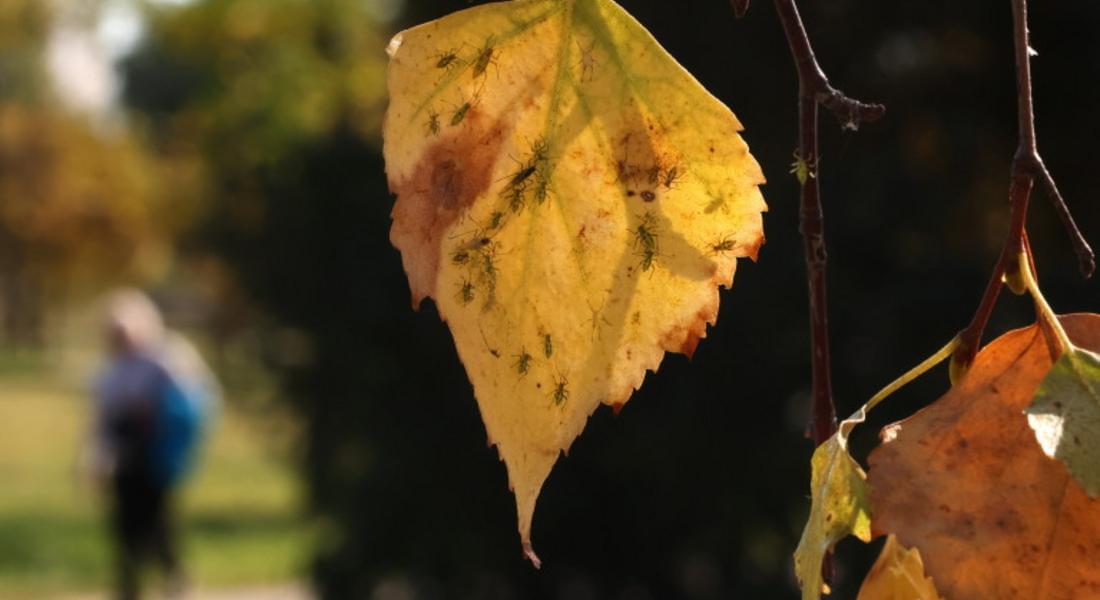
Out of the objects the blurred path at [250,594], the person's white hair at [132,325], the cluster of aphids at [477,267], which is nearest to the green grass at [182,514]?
the blurred path at [250,594]

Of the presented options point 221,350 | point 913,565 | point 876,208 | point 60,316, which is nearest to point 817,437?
point 913,565

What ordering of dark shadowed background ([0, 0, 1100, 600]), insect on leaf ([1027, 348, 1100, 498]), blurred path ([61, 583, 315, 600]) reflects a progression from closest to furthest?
insect on leaf ([1027, 348, 1100, 498]) → dark shadowed background ([0, 0, 1100, 600]) → blurred path ([61, 583, 315, 600])

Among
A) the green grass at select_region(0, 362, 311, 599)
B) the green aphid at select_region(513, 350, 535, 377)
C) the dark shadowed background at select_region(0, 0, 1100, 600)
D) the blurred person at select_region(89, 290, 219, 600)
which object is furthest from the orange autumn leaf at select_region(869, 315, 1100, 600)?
the blurred person at select_region(89, 290, 219, 600)

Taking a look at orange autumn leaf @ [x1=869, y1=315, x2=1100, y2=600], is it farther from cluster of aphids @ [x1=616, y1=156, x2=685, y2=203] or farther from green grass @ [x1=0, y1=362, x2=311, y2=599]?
green grass @ [x1=0, y1=362, x2=311, y2=599]

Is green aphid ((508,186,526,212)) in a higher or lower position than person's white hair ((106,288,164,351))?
higher

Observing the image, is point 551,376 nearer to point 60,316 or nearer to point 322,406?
point 322,406

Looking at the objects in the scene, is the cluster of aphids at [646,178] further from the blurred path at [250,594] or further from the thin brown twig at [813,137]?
the blurred path at [250,594]
